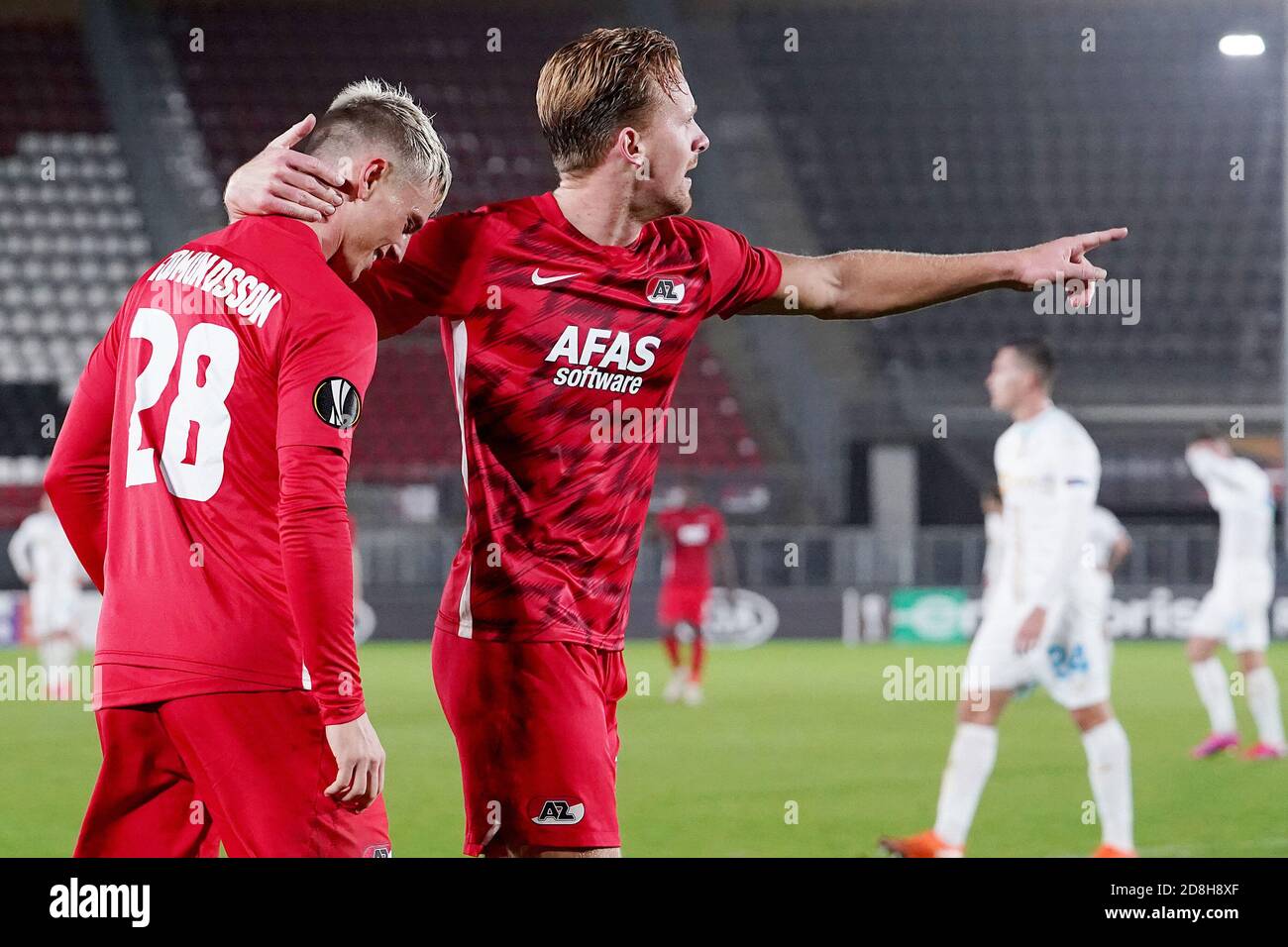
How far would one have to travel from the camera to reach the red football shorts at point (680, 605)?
10.7 metres

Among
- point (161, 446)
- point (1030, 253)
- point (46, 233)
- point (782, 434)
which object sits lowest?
point (161, 446)

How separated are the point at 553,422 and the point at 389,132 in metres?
0.59

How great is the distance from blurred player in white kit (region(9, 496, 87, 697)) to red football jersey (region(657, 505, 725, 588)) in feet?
14.6

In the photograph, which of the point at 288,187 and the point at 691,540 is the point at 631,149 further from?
the point at 691,540

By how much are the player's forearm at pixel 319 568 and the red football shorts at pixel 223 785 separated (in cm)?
17

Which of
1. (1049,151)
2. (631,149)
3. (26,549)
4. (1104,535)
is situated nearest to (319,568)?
(631,149)

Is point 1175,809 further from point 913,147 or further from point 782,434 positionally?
point 913,147

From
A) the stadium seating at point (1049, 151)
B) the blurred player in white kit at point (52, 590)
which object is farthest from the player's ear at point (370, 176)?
the stadium seating at point (1049, 151)

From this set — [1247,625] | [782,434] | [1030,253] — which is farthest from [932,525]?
[1030,253]

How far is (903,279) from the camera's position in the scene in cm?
308

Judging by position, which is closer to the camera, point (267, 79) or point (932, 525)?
point (932, 525)

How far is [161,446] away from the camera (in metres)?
2.40

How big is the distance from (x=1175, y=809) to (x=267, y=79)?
14.7m
